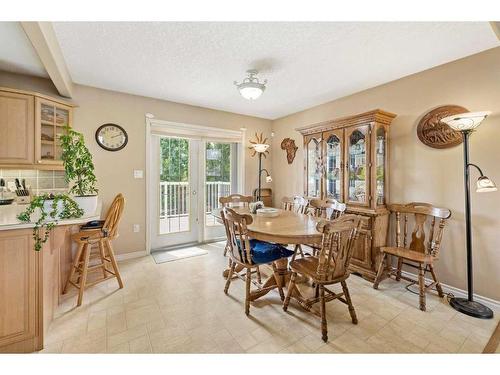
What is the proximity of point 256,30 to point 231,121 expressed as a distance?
243 centimetres

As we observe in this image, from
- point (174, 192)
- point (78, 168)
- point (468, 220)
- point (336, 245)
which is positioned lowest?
point (336, 245)

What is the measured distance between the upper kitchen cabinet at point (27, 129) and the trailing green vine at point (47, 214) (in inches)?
37.9

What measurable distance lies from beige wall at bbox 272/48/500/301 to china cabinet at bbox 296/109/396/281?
0.20 meters

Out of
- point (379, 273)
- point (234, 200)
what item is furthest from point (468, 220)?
point (234, 200)

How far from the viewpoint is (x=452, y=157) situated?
91.1 inches

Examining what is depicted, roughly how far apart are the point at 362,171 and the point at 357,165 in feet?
0.34

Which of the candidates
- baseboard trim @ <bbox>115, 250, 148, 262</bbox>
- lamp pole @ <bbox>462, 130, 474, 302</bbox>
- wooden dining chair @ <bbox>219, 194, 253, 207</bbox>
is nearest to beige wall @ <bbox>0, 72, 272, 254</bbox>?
baseboard trim @ <bbox>115, 250, 148, 262</bbox>

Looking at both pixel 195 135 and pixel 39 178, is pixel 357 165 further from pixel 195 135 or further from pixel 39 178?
pixel 39 178
